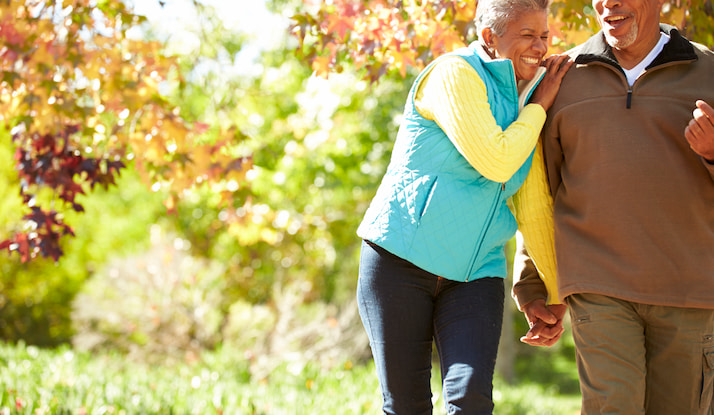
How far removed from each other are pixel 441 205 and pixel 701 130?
878 mm

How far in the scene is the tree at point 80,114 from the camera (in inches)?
162

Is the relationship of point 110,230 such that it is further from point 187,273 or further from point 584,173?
point 584,173

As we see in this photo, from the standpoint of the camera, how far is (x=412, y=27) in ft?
12.3

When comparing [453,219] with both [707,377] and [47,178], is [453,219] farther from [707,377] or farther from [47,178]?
[47,178]

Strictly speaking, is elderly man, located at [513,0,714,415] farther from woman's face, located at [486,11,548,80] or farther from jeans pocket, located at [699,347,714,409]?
woman's face, located at [486,11,548,80]

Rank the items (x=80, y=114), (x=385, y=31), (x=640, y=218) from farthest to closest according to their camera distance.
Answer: (x=80, y=114), (x=385, y=31), (x=640, y=218)

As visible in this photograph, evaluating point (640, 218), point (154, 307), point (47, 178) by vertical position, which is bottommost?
point (154, 307)

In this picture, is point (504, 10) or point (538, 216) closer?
point (504, 10)

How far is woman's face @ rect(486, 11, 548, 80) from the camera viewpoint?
245 cm

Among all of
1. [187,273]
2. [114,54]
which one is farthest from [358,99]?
[114,54]

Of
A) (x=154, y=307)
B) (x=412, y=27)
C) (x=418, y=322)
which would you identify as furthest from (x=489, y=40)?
(x=154, y=307)

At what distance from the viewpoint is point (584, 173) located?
2551mm

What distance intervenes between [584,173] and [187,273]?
7.54m

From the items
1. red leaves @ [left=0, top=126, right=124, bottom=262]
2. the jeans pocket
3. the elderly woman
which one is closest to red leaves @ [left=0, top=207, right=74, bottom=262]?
red leaves @ [left=0, top=126, right=124, bottom=262]
